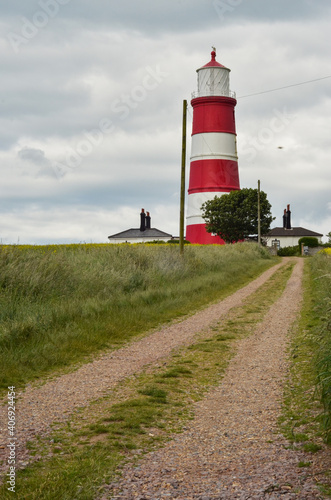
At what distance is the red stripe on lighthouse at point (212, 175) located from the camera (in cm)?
4588

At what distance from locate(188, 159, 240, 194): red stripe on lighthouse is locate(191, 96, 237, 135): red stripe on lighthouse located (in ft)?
9.35

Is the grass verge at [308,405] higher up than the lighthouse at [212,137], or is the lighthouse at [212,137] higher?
the lighthouse at [212,137]

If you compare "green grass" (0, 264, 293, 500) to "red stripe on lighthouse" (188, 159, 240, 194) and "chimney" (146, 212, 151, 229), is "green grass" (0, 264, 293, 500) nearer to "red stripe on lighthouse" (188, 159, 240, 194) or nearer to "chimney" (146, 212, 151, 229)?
"red stripe on lighthouse" (188, 159, 240, 194)

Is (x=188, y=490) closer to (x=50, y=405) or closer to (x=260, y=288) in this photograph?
(x=50, y=405)

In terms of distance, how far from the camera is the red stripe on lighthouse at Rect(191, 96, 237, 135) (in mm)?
45906

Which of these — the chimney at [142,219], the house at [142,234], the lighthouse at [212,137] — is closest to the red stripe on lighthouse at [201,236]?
the lighthouse at [212,137]

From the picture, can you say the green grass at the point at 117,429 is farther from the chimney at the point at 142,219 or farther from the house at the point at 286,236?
the house at the point at 286,236

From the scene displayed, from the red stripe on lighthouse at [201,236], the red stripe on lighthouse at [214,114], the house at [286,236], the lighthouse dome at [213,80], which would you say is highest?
the lighthouse dome at [213,80]

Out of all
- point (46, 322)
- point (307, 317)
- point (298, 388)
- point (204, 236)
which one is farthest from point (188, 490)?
point (204, 236)

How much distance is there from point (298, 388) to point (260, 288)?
42.7 feet

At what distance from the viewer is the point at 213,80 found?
47.1 metres

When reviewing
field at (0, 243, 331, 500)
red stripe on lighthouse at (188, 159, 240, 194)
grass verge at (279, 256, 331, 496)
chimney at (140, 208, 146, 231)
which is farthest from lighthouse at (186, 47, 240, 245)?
grass verge at (279, 256, 331, 496)

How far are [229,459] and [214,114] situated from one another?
4422 centimetres

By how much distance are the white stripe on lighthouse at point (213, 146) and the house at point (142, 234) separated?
→ 3051cm
